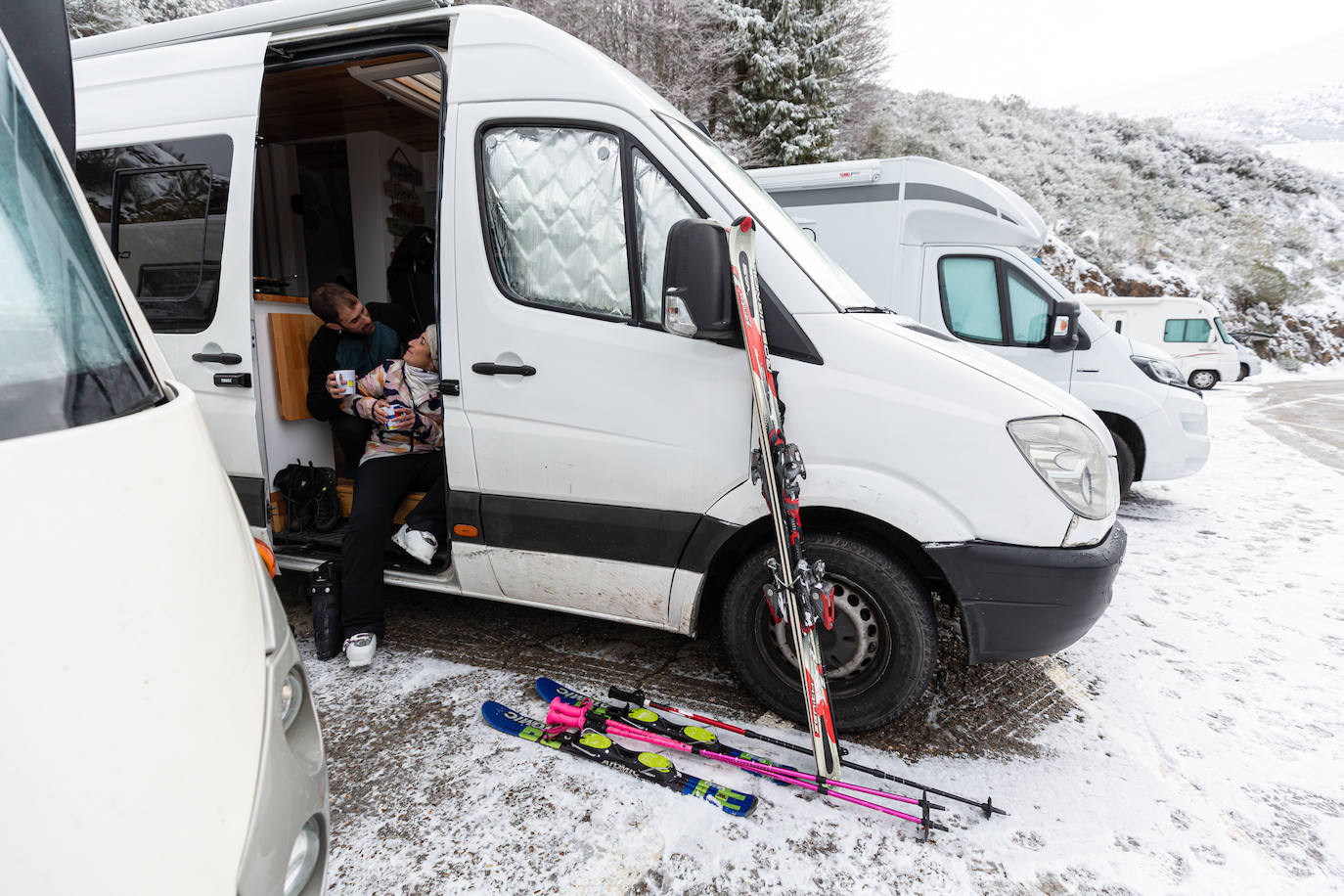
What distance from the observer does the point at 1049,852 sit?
206cm

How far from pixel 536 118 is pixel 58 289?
174 centimetres

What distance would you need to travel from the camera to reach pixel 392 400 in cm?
328

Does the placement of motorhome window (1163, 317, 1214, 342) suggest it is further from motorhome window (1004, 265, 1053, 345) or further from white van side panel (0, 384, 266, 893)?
white van side panel (0, 384, 266, 893)

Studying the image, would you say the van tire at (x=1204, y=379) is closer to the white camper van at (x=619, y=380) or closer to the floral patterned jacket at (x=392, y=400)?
the white camper van at (x=619, y=380)

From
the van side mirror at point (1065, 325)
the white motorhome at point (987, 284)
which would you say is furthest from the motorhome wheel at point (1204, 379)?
the van side mirror at point (1065, 325)

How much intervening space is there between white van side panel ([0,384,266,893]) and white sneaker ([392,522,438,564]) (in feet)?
6.07

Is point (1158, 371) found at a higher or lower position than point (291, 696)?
higher

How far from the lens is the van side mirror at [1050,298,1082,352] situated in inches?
223

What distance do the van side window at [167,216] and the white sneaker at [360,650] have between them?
1.61m

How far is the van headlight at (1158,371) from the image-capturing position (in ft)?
18.4

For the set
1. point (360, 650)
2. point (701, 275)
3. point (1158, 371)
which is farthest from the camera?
point (1158, 371)

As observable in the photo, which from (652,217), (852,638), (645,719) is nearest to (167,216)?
(652,217)

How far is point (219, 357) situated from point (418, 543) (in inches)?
49.3

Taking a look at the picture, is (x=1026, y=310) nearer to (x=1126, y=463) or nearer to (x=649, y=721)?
(x=1126, y=463)
